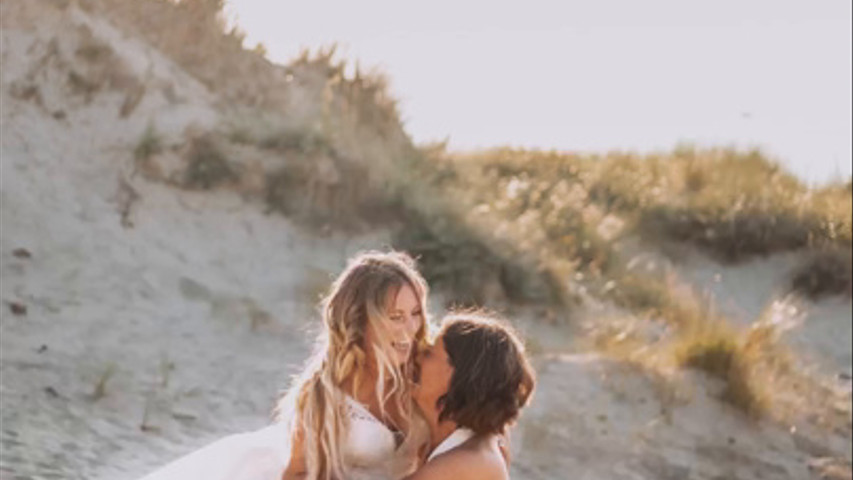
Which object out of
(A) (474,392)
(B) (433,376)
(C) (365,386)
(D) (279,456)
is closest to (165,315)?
(D) (279,456)

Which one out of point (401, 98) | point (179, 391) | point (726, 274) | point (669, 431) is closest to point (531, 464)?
point (669, 431)

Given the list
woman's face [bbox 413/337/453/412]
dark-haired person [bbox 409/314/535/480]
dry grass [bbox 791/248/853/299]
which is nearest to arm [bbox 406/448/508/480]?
dark-haired person [bbox 409/314/535/480]

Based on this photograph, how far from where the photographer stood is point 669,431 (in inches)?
410

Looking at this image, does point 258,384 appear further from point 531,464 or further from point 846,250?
point 846,250

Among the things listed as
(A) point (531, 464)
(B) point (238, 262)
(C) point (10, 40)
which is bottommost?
(A) point (531, 464)

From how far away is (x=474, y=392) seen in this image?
5.03 m

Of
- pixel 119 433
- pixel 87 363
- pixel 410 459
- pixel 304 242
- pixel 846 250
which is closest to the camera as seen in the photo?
pixel 410 459

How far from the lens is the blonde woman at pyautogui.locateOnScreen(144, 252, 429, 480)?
5.46m

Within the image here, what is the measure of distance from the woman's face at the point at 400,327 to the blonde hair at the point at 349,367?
0.04 feet

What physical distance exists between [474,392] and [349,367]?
25.3 inches

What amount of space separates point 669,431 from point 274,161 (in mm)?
3079

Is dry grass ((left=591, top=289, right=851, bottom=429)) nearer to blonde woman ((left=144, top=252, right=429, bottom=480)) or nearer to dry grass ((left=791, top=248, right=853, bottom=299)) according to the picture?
dry grass ((left=791, top=248, right=853, bottom=299))

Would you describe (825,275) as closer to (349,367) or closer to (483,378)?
(349,367)

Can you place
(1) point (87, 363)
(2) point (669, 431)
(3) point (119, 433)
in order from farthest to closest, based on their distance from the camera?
(2) point (669, 431), (1) point (87, 363), (3) point (119, 433)
